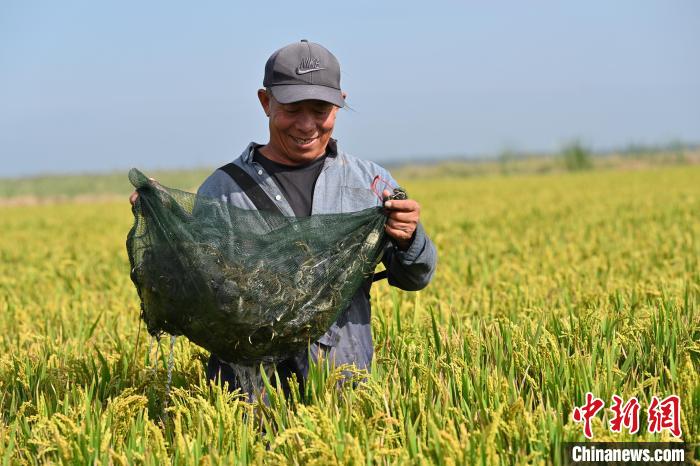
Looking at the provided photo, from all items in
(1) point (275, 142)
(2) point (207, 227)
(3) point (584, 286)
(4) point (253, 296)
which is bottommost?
(3) point (584, 286)

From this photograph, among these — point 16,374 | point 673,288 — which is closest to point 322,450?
point 16,374

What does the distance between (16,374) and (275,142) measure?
164 cm

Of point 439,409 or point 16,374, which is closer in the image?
point 439,409

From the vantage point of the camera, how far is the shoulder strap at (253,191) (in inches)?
113

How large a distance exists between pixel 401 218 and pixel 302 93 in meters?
0.55

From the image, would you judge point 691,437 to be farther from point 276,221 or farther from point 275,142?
point 275,142

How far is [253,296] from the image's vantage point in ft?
8.35

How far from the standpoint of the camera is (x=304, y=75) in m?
2.75

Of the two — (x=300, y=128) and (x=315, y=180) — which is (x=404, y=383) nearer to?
(x=315, y=180)

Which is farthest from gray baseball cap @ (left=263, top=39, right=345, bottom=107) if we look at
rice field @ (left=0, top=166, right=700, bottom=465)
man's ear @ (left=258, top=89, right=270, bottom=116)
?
rice field @ (left=0, top=166, right=700, bottom=465)

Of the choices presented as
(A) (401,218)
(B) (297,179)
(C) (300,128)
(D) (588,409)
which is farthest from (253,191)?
(D) (588,409)

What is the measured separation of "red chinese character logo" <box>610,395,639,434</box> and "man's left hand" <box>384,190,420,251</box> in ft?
2.86

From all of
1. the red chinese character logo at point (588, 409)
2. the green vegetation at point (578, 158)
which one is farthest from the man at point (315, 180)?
the green vegetation at point (578, 158)

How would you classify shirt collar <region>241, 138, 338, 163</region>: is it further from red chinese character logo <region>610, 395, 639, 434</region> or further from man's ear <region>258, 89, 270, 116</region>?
red chinese character logo <region>610, 395, 639, 434</region>
